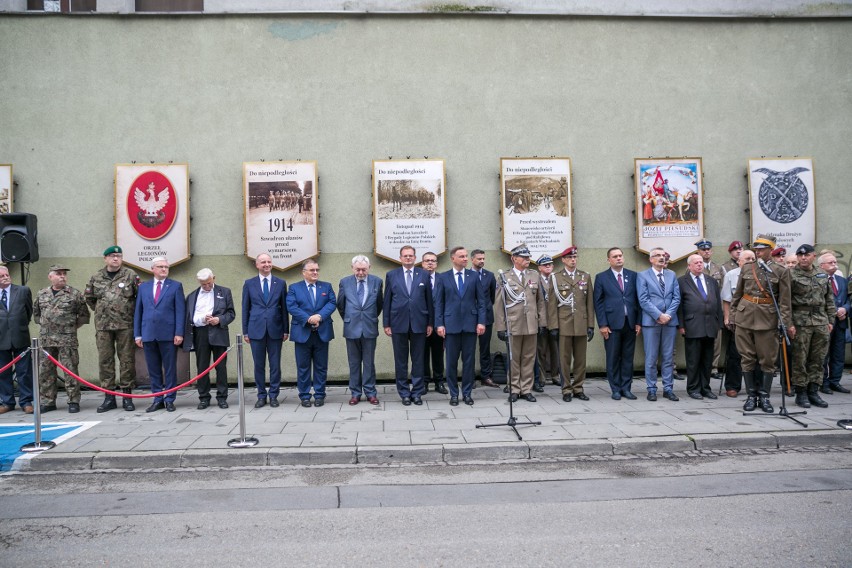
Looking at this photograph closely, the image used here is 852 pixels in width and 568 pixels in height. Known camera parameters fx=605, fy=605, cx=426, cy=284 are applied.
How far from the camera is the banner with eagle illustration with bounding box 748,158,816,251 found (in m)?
10.7

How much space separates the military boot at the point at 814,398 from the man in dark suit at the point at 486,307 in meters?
4.36

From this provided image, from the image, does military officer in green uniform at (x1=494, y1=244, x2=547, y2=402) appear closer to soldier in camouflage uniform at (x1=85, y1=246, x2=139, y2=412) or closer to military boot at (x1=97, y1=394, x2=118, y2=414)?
soldier in camouflage uniform at (x1=85, y1=246, x2=139, y2=412)

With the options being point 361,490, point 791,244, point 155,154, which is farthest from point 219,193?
point 791,244

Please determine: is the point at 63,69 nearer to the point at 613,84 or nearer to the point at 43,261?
the point at 43,261

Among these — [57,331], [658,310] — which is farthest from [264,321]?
[658,310]

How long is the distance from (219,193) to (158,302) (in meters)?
2.52

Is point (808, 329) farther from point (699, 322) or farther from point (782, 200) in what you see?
point (782, 200)

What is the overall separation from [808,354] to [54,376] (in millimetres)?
10508

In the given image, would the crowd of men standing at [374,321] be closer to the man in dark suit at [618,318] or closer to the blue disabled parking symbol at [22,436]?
the man in dark suit at [618,318]

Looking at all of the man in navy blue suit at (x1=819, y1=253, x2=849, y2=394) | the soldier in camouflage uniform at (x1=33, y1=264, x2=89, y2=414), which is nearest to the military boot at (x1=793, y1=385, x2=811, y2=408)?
the man in navy blue suit at (x1=819, y1=253, x2=849, y2=394)

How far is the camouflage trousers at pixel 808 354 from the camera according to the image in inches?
316

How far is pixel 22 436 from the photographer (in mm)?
7062

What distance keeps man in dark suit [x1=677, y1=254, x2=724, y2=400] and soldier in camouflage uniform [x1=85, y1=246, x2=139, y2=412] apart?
7.97 metres

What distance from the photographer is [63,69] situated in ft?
33.3
